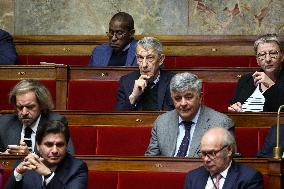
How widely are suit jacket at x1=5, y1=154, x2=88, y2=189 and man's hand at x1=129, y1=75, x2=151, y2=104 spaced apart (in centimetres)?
59

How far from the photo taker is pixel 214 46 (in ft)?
12.8

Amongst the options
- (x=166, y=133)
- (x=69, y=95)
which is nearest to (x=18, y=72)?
(x=69, y=95)

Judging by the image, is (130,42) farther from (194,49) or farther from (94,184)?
(94,184)

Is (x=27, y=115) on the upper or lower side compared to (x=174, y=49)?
lower

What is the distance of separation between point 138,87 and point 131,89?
0.09 metres

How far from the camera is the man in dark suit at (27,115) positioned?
290 cm

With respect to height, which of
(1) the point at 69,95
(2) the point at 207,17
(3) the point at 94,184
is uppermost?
(2) the point at 207,17

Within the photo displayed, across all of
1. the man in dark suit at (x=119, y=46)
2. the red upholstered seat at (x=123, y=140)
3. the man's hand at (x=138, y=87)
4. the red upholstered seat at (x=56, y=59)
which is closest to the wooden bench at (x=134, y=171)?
the red upholstered seat at (x=123, y=140)

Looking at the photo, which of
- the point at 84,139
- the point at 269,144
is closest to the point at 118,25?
the point at 84,139

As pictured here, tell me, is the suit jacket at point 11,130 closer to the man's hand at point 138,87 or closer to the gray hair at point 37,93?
the gray hair at point 37,93

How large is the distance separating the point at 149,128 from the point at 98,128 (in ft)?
0.51

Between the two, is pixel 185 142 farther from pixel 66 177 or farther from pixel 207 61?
pixel 207 61

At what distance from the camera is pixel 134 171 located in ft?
8.94

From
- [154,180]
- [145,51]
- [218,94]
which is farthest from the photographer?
[218,94]
